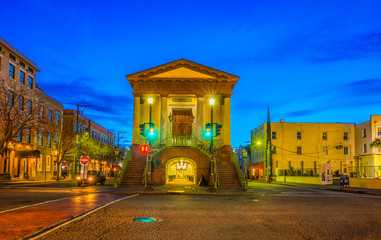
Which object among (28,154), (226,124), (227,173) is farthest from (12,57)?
(227,173)

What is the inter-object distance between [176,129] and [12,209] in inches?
930

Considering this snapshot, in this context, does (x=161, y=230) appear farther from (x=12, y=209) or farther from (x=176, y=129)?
(x=176, y=129)

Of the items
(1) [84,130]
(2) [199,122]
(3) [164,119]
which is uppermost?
(1) [84,130]

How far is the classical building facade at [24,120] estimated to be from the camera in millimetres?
35656

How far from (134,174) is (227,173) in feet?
24.9

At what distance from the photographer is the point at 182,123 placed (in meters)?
36.2

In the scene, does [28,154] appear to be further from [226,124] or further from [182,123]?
[226,124]

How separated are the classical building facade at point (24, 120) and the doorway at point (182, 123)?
1315 centimetres

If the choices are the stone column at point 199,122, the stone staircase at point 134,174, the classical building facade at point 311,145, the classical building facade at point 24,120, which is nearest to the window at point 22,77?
the classical building facade at point 24,120

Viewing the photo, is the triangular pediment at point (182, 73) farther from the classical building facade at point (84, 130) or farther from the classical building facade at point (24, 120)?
the classical building facade at point (84, 130)

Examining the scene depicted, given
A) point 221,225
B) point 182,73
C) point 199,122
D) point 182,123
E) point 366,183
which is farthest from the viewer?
point 182,123

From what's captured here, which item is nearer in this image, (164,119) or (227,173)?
(227,173)

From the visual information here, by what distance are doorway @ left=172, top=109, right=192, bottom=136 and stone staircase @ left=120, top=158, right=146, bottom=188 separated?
18.8 ft

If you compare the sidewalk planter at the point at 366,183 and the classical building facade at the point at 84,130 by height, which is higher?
the classical building facade at the point at 84,130
